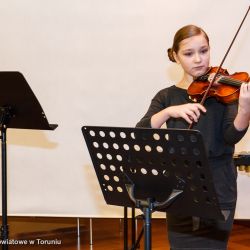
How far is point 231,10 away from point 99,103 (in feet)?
3.56

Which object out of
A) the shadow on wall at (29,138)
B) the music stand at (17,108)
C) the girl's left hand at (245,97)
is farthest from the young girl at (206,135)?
the shadow on wall at (29,138)

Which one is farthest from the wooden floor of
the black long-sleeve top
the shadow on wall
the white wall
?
the black long-sleeve top

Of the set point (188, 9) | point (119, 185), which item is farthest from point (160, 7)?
point (119, 185)

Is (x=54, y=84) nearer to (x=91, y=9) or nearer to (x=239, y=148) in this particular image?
(x=91, y=9)

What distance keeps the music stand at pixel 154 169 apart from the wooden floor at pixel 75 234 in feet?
5.90

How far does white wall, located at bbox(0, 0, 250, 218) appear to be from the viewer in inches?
128

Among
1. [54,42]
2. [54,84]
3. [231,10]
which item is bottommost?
[54,84]

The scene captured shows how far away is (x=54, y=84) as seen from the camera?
3.29 meters

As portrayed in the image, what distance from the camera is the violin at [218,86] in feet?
5.82

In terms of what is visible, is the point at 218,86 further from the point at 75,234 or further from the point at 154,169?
the point at 75,234

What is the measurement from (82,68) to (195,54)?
5.24ft

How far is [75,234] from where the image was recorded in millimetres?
3518

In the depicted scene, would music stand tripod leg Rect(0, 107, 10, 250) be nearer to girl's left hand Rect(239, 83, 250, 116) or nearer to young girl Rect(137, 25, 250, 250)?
young girl Rect(137, 25, 250, 250)

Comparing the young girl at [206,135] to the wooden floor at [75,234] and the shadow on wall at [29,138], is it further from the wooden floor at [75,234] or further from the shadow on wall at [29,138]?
the shadow on wall at [29,138]
